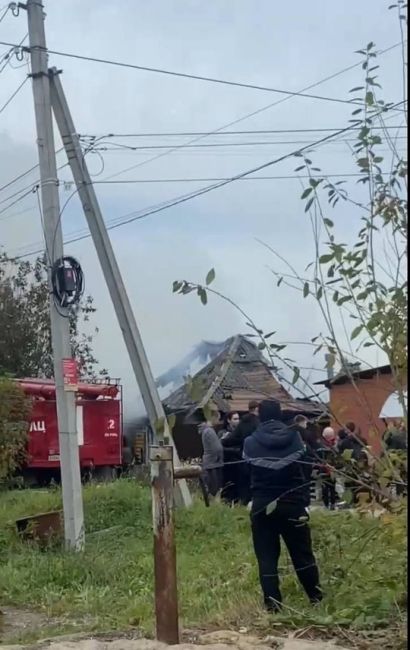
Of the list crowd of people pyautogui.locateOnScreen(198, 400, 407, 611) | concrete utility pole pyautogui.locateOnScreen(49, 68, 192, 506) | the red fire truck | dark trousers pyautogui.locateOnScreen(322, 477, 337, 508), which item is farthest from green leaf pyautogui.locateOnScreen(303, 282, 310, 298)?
the red fire truck

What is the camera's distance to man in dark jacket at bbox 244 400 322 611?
693cm

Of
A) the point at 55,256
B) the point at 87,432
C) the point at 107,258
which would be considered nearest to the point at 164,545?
the point at 55,256

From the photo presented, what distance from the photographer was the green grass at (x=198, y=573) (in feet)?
19.6

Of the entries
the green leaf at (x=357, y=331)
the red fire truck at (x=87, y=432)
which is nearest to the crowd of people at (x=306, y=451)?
the green leaf at (x=357, y=331)

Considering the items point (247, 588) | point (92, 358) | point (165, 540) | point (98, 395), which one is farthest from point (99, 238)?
point (92, 358)

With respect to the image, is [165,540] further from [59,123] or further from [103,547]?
[59,123]

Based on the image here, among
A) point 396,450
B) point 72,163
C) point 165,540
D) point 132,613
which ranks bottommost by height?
point 132,613

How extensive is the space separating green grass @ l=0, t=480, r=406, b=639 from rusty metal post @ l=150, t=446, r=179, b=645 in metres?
0.58

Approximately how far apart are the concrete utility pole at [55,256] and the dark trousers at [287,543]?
4.33 meters

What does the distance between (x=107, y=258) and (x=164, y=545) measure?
748cm

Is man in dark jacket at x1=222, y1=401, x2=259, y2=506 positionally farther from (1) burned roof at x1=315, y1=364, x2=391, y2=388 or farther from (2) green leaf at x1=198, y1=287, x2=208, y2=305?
(2) green leaf at x1=198, y1=287, x2=208, y2=305

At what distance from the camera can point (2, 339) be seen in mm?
37906

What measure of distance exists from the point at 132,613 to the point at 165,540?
1.63 meters

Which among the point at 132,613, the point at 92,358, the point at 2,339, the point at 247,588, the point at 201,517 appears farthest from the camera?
the point at 92,358
